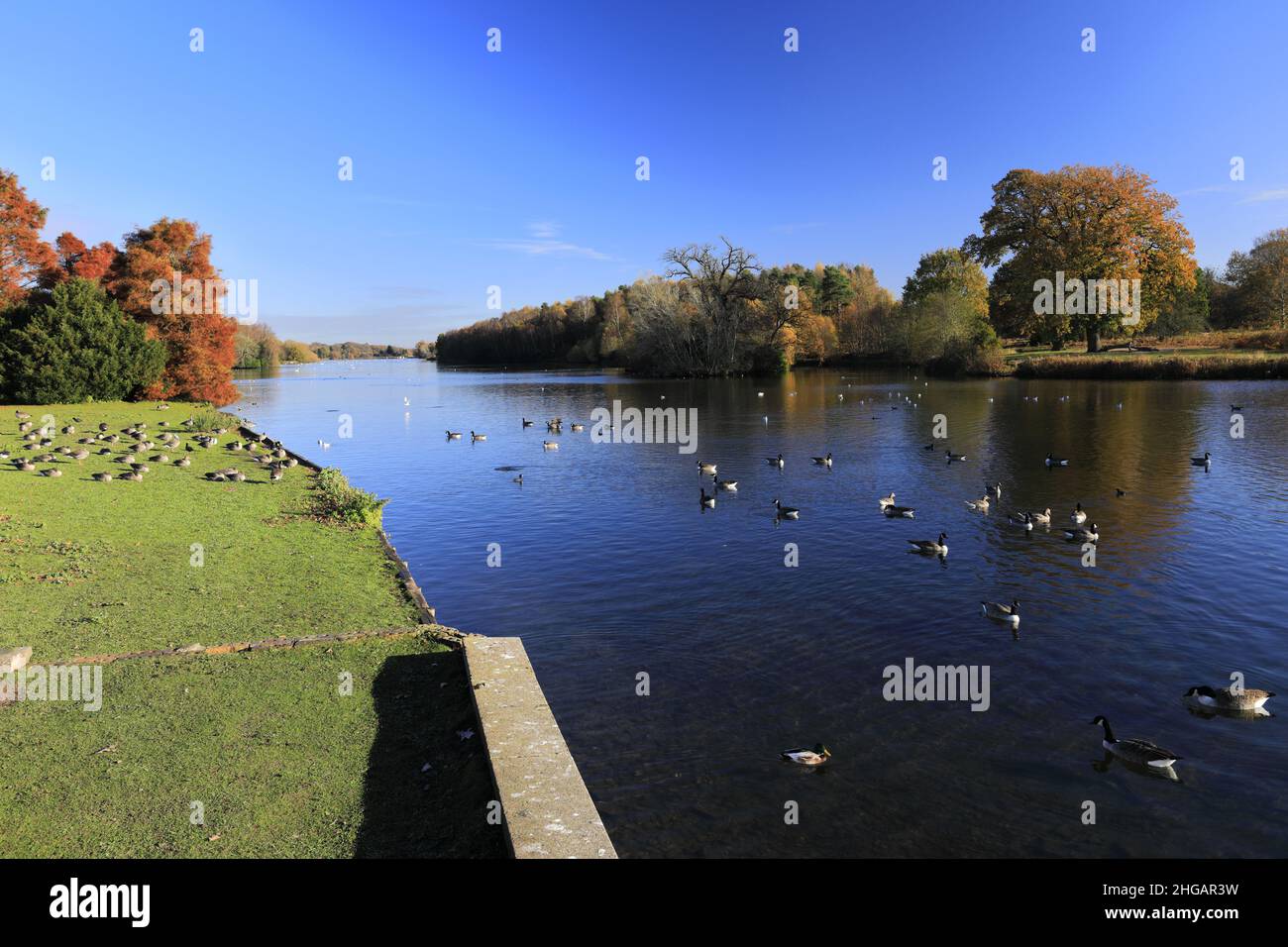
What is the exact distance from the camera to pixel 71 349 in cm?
4297

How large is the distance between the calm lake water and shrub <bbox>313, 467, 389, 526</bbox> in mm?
1506

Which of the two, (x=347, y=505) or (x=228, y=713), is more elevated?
(x=347, y=505)

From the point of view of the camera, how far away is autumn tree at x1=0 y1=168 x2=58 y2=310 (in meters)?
45.9

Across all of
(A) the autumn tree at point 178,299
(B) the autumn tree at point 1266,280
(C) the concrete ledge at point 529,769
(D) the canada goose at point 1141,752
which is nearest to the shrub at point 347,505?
(C) the concrete ledge at point 529,769

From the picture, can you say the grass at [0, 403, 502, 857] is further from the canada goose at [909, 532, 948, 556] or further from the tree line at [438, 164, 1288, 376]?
the tree line at [438, 164, 1288, 376]

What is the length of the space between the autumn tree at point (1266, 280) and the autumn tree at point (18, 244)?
12054 cm

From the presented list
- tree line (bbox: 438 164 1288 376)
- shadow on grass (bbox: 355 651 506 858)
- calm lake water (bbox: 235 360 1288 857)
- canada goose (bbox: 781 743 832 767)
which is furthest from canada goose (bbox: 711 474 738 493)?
tree line (bbox: 438 164 1288 376)

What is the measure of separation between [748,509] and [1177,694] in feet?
47.0

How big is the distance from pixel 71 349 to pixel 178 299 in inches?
292

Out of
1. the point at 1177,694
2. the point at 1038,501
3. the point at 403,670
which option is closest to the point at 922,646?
the point at 1177,694

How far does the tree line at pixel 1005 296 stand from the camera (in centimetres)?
7162

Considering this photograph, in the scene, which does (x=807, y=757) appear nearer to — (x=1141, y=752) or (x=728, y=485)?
(x=1141, y=752)

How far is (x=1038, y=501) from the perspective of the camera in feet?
80.3

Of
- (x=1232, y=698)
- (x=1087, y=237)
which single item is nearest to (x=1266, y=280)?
(x=1087, y=237)
